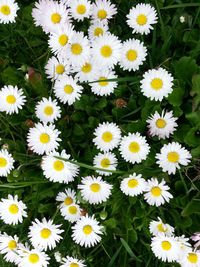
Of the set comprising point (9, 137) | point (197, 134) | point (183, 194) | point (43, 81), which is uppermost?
point (43, 81)

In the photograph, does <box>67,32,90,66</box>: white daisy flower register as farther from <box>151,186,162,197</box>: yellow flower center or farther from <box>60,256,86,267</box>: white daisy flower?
<box>60,256,86,267</box>: white daisy flower

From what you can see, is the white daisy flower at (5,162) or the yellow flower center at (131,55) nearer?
the yellow flower center at (131,55)

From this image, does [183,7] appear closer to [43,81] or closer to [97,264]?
[43,81]

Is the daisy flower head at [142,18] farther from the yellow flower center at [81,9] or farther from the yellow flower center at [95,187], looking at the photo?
the yellow flower center at [95,187]

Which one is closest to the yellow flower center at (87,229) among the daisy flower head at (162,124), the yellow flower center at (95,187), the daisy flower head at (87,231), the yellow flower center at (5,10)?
the daisy flower head at (87,231)

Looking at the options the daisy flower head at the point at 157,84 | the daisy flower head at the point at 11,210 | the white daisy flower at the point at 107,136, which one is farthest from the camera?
the daisy flower head at the point at 11,210

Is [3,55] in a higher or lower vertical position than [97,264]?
higher

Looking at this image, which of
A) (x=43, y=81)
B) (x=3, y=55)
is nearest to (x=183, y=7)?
(x=43, y=81)
